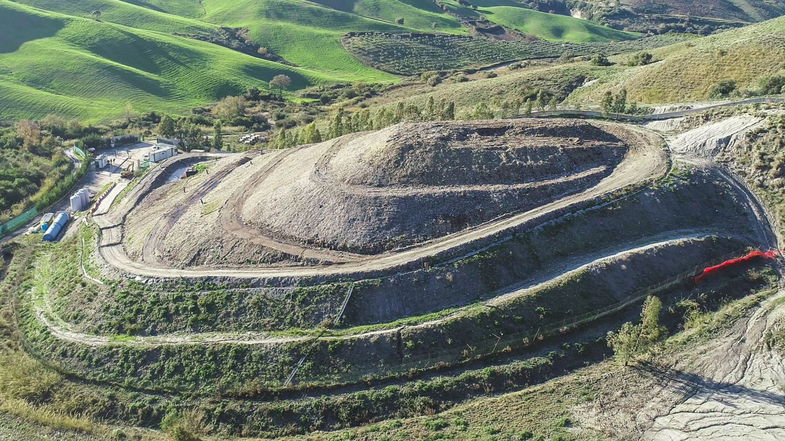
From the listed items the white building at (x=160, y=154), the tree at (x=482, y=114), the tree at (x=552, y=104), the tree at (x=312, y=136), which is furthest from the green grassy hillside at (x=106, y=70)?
the tree at (x=552, y=104)

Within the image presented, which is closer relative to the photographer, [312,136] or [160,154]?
[312,136]

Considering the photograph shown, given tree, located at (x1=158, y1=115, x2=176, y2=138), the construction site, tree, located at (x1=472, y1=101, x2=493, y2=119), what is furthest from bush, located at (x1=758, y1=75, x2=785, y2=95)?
tree, located at (x1=158, y1=115, x2=176, y2=138)

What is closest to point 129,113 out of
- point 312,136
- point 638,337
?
point 312,136

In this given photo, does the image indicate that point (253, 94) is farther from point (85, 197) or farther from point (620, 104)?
point (620, 104)

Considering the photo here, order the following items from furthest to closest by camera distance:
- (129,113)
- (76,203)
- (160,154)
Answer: (129,113) → (160,154) → (76,203)

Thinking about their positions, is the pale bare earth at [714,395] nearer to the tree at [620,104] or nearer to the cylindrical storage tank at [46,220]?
the tree at [620,104]
